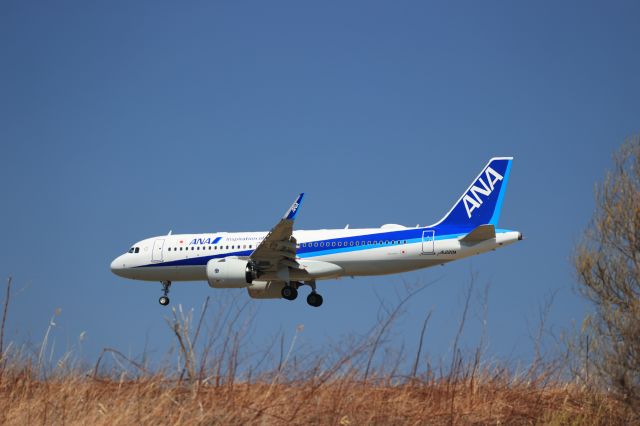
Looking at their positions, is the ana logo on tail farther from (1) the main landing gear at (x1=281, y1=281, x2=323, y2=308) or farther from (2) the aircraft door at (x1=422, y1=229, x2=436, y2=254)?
(1) the main landing gear at (x1=281, y1=281, x2=323, y2=308)

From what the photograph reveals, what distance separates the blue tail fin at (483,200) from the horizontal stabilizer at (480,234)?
1567 mm

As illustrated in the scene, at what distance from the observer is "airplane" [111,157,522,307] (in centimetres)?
3556

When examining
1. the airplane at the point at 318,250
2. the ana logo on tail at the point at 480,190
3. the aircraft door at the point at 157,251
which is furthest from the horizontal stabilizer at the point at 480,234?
the aircraft door at the point at 157,251

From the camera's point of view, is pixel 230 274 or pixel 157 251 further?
pixel 157 251

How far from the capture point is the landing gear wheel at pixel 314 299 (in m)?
39.7

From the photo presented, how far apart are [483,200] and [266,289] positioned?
459 inches

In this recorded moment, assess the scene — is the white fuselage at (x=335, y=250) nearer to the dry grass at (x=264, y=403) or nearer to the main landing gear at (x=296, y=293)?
the main landing gear at (x=296, y=293)

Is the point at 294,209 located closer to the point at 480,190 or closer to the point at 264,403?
the point at 480,190

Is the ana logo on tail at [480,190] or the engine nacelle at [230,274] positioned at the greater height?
the ana logo on tail at [480,190]

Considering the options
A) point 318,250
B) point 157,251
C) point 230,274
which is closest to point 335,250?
point 318,250

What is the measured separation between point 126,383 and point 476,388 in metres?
4.10

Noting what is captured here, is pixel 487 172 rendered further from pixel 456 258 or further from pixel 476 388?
pixel 476 388

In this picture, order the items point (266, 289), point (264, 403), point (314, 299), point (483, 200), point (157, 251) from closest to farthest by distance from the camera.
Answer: point (264, 403), point (483, 200), point (266, 289), point (314, 299), point (157, 251)

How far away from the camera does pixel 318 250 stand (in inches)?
1484
